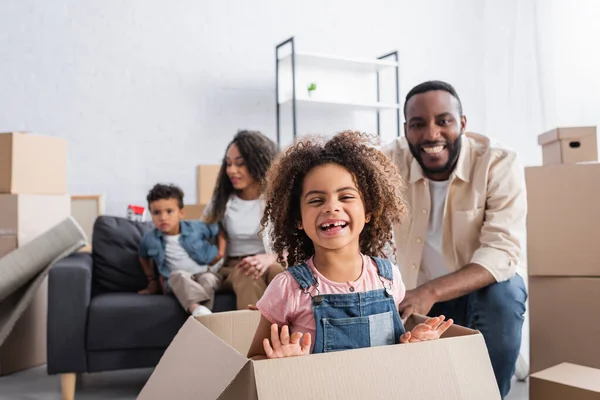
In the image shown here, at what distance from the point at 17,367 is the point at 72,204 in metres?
0.98

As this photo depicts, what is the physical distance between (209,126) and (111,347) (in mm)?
1748

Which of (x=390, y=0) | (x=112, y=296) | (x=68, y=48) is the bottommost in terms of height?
(x=112, y=296)

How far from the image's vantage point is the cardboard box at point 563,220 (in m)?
1.78

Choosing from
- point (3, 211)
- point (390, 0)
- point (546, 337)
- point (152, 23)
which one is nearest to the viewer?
point (546, 337)

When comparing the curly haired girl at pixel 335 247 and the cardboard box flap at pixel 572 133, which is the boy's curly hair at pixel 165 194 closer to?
the curly haired girl at pixel 335 247

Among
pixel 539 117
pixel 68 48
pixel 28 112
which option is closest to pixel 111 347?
pixel 28 112

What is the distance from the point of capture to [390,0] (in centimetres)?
409

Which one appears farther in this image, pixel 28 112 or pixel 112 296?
pixel 28 112

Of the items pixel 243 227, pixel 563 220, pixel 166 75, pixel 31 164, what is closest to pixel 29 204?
pixel 31 164

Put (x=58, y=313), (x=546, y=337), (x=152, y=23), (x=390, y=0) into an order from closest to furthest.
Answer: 1. (x=546, y=337)
2. (x=58, y=313)
3. (x=152, y=23)
4. (x=390, y=0)

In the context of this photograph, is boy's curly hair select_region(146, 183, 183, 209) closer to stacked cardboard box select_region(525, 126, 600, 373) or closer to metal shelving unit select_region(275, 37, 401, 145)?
metal shelving unit select_region(275, 37, 401, 145)

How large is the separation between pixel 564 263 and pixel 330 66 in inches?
88.2

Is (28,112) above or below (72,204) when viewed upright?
above

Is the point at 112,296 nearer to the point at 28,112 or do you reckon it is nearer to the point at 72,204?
the point at 72,204
